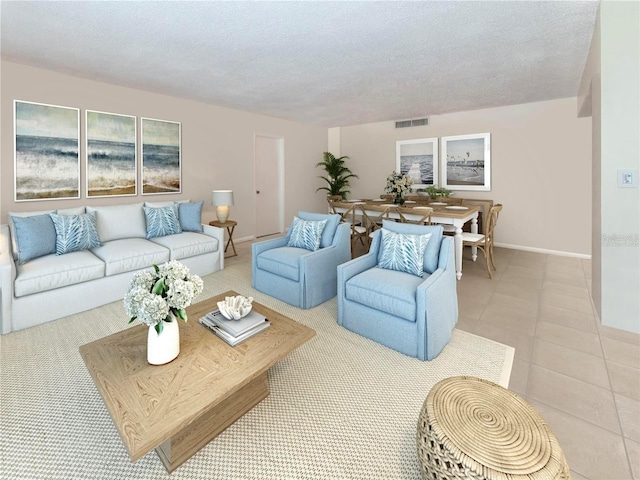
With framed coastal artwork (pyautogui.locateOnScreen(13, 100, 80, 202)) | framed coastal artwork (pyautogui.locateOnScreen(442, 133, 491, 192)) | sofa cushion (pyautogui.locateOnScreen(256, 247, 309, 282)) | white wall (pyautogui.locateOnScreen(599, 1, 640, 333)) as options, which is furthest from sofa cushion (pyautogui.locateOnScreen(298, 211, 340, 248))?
framed coastal artwork (pyautogui.locateOnScreen(442, 133, 491, 192))

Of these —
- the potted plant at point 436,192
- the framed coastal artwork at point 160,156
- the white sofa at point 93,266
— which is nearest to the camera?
the white sofa at point 93,266

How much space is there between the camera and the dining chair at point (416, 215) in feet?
13.2

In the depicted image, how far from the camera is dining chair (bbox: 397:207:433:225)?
4029mm

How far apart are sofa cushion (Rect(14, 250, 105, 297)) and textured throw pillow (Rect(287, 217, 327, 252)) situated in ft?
6.29

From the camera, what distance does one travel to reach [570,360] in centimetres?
218

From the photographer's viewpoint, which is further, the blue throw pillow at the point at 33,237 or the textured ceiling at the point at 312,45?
the blue throw pillow at the point at 33,237

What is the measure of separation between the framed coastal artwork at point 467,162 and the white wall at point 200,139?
9.49ft

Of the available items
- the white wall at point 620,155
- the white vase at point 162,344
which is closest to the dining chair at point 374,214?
the white wall at point 620,155

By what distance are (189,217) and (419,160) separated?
4.43 meters

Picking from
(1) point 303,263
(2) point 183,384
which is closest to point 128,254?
(1) point 303,263

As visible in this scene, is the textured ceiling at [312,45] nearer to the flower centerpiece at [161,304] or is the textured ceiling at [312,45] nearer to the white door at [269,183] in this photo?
the white door at [269,183]

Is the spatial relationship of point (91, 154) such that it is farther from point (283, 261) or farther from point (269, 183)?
point (269, 183)

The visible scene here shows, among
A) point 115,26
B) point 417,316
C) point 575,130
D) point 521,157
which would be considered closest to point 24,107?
point 115,26

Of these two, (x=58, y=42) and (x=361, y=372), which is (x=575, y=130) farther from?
(x=58, y=42)
